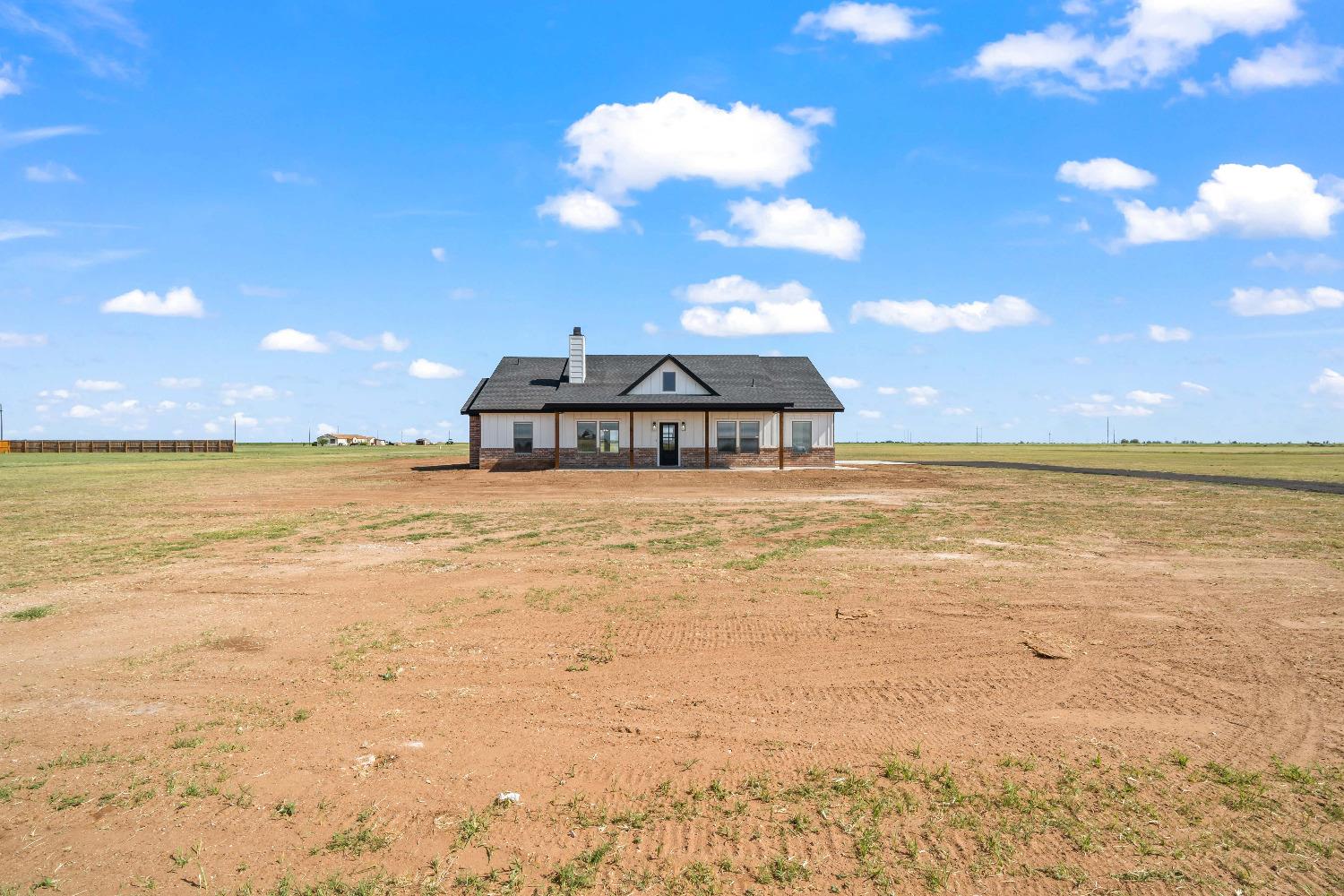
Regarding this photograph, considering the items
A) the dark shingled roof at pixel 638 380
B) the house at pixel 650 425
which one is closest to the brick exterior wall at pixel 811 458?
the house at pixel 650 425

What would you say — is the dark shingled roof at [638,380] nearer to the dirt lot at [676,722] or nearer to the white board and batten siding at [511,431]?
the white board and batten siding at [511,431]

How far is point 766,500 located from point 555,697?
54.6ft

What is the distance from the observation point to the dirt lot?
413 cm

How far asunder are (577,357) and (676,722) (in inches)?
1412

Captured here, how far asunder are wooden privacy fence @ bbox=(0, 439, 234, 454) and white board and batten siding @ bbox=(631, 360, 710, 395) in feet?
223

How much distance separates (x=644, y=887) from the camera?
3855mm

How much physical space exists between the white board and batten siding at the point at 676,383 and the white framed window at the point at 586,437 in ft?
9.04

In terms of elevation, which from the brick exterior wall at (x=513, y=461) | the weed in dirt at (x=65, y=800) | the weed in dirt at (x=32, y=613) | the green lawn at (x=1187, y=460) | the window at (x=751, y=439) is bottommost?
the weed in dirt at (x=65, y=800)

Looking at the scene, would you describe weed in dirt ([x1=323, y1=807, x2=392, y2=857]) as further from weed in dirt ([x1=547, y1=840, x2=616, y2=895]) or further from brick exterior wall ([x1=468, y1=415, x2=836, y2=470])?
brick exterior wall ([x1=468, y1=415, x2=836, y2=470])

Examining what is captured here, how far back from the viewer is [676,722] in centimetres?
591

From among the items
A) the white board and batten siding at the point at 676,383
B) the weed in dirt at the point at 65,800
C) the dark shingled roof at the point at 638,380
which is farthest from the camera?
the white board and batten siding at the point at 676,383

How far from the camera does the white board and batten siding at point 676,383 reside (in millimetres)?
38344

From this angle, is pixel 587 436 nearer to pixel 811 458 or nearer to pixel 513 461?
pixel 513 461

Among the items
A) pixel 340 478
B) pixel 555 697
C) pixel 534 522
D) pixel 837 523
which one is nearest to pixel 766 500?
pixel 837 523
